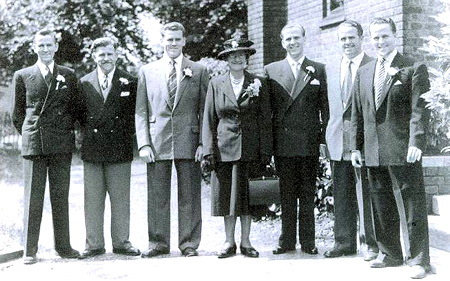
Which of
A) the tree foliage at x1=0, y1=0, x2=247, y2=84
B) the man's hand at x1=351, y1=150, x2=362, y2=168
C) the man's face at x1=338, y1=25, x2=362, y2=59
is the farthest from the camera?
the tree foliage at x1=0, y1=0, x2=247, y2=84

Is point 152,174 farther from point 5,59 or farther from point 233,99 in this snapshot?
point 5,59

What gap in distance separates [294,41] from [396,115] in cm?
139

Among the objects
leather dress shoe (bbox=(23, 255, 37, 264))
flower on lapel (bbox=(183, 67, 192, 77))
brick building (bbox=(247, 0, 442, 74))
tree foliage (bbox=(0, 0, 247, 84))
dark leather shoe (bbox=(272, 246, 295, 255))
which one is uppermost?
tree foliage (bbox=(0, 0, 247, 84))

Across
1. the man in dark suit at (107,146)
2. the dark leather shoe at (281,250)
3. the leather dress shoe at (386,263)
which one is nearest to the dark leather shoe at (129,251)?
the man in dark suit at (107,146)

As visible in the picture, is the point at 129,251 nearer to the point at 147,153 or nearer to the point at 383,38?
the point at 147,153

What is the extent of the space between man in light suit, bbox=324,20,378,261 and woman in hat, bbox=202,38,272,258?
0.70 metres

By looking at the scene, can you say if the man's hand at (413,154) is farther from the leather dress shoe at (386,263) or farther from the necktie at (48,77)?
the necktie at (48,77)

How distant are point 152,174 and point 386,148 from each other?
247 cm

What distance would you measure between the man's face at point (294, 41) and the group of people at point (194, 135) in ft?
0.04

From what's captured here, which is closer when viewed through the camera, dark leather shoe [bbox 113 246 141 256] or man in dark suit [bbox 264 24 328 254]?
man in dark suit [bbox 264 24 328 254]

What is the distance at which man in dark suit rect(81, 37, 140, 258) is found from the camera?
22.1 ft

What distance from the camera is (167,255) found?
6.81m

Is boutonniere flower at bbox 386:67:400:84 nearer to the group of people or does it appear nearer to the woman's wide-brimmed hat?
the group of people

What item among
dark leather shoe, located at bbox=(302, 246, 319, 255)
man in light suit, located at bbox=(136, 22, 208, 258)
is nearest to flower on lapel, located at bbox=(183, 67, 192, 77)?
man in light suit, located at bbox=(136, 22, 208, 258)
